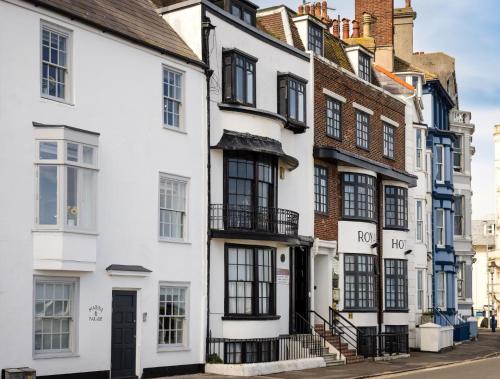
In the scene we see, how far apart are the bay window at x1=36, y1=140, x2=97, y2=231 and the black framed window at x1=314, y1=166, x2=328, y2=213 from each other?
11.5m

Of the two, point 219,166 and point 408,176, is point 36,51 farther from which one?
point 408,176

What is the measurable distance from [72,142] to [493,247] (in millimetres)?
70525

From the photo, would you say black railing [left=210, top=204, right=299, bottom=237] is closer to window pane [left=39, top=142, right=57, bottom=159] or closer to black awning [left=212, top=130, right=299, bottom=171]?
black awning [left=212, top=130, right=299, bottom=171]

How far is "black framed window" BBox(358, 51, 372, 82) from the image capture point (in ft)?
113

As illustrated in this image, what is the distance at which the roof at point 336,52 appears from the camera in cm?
3288

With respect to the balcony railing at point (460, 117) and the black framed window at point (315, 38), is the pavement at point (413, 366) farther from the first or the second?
the balcony railing at point (460, 117)

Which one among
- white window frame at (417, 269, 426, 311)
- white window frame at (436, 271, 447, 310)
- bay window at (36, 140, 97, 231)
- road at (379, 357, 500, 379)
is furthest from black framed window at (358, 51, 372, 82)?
bay window at (36, 140, 97, 231)

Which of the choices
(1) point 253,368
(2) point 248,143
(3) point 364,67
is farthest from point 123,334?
(3) point 364,67

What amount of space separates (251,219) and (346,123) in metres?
8.38

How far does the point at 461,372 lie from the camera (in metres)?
25.2

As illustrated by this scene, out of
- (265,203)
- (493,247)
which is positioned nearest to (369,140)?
(265,203)

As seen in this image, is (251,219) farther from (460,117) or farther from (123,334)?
(460,117)

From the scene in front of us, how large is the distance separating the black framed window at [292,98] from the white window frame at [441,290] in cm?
1748

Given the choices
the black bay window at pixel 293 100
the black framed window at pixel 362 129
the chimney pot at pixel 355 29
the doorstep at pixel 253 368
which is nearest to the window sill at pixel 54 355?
the doorstep at pixel 253 368
